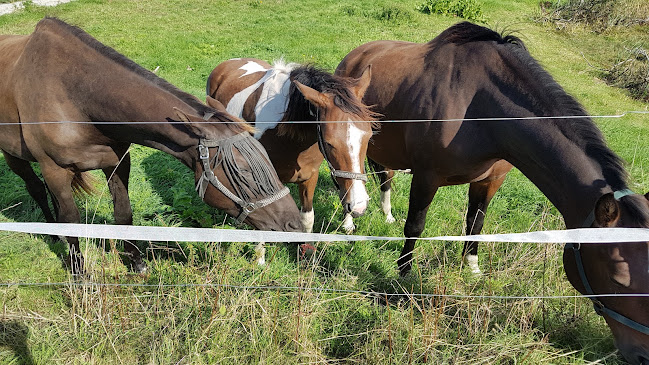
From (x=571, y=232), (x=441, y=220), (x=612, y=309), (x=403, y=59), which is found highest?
(x=403, y=59)

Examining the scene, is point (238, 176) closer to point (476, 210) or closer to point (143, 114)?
point (143, 114)

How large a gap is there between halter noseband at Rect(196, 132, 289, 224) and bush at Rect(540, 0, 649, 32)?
13.9 m

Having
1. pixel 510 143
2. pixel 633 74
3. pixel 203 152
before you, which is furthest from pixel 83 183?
pixel 633 74

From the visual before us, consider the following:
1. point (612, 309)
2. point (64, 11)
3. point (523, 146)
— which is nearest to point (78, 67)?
point (523, 146)

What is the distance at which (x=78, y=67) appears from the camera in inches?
122

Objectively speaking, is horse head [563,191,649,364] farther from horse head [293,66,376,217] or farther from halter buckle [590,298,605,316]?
horse head [293,66,376,217]

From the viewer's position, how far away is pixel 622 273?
1987 mm

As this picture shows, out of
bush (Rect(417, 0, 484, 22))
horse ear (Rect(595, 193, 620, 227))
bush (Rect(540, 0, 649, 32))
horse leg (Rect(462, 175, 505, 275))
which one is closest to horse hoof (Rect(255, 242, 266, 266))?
horse leg (Rect(462, 175, 505, 275))

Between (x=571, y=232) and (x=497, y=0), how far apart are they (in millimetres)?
15589

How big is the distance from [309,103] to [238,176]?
2.95 feet

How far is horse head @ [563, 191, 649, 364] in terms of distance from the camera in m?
1.93

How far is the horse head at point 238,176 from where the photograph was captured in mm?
2713

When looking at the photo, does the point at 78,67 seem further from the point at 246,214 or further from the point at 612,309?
the point at 612,309

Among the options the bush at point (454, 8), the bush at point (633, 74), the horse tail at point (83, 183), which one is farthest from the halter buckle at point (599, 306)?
the bush at point (454, 8)
